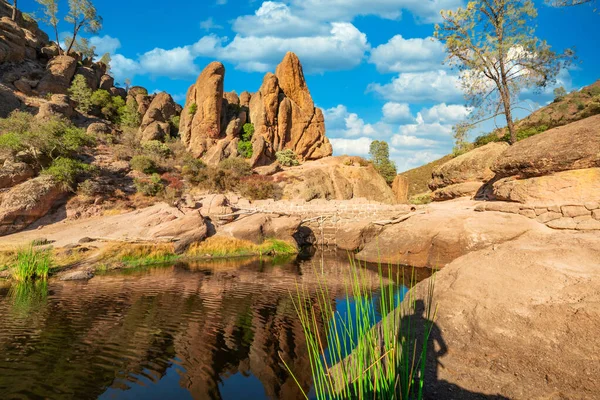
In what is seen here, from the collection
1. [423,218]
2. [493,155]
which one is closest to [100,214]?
[423,218]

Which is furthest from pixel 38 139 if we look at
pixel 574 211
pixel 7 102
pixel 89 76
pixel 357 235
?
pixel 574 211

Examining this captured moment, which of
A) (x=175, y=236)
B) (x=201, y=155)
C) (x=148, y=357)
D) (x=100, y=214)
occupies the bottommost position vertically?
(x=148, y=357)

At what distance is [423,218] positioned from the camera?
18172 mm

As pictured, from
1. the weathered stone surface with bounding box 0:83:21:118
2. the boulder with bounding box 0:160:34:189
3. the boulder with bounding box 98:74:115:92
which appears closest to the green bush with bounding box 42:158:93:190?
the boulder with bounding box 0:160:34:189

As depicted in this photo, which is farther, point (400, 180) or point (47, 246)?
point (400, 180)

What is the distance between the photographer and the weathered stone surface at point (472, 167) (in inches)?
826

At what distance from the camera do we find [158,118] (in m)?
41.9

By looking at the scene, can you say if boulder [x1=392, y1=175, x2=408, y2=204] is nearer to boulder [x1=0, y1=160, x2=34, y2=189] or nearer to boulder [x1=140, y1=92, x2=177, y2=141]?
boulder [x1=140, y1=92, x2=177, y2=141]

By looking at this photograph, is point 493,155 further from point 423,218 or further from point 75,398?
point 75,398

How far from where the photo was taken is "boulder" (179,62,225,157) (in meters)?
40.0

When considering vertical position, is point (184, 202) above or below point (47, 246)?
above

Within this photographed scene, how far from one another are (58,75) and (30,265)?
35.4 meters

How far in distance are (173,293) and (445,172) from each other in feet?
65.8

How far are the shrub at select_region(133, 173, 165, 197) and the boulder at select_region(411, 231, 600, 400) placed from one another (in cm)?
2422
